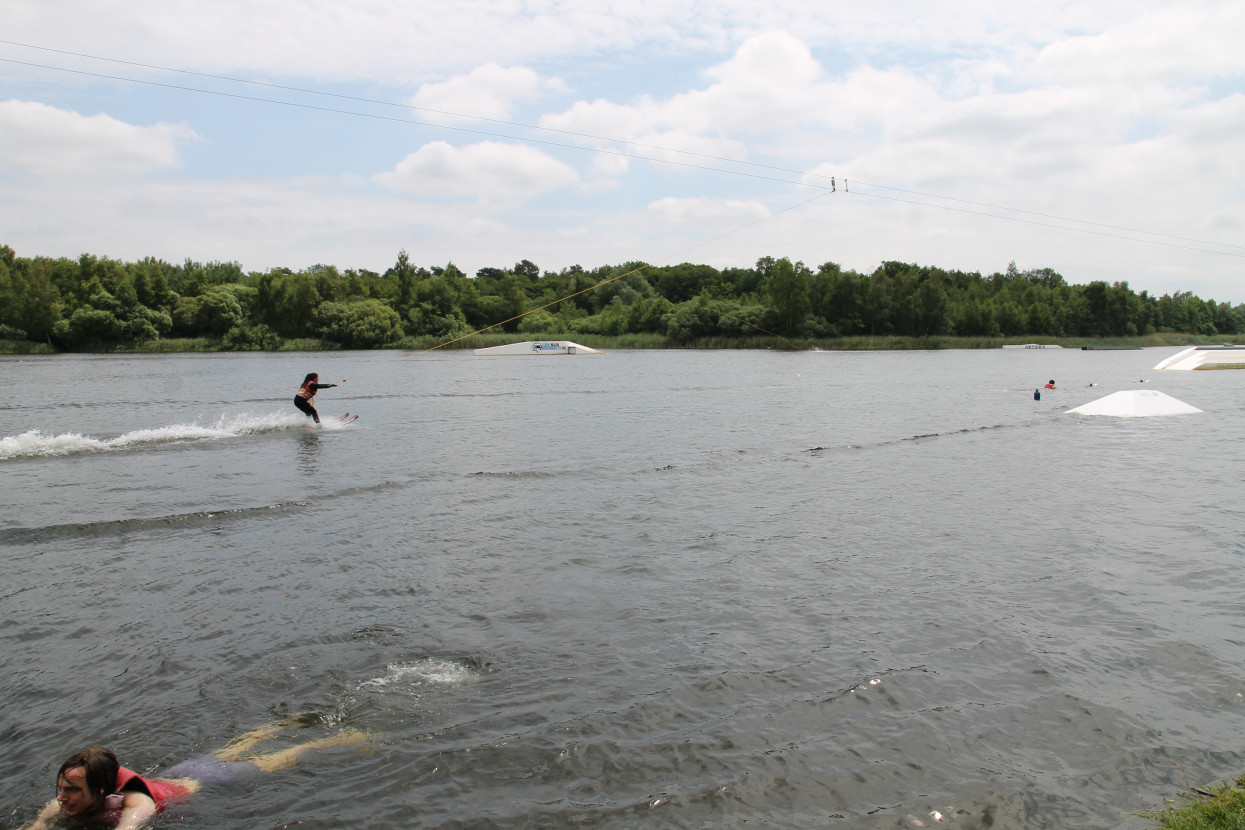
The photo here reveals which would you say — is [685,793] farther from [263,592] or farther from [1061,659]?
[263,592]

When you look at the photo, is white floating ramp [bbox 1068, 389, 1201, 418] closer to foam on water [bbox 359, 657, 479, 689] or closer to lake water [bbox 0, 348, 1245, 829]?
lake water [bbox 0, 348, 1245, 829]

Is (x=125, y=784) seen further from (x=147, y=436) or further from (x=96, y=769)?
(x=147, y=436)

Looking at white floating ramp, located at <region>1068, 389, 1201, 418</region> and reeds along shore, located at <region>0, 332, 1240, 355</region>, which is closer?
white floating ramp, located at <region>1068, 389, 1201, 418</region>

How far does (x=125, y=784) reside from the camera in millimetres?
5633

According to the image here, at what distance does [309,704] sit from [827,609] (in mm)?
5745

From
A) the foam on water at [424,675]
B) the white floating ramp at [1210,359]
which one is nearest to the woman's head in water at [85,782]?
the foam on water at [424,675]

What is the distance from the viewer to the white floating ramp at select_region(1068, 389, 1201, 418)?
1206 inches

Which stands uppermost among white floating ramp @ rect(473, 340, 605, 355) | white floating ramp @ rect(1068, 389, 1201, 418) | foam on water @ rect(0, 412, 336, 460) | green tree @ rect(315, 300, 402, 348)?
green tree @ rect(315, 300, 402, 348)

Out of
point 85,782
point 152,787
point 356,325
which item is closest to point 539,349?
point 356,325

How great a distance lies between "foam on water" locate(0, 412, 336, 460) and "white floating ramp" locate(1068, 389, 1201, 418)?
95.7 ft

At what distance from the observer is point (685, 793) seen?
5.91 meters

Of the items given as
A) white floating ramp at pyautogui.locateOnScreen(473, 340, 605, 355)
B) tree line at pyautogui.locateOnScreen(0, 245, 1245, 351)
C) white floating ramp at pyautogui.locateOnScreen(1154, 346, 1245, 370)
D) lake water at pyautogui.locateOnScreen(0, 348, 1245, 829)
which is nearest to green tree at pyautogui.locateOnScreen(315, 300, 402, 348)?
tree line at pyautogui.locateOnScreen(0, 245, 1245, 351)

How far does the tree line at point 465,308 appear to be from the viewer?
104m

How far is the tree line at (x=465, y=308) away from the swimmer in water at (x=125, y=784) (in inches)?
3445
